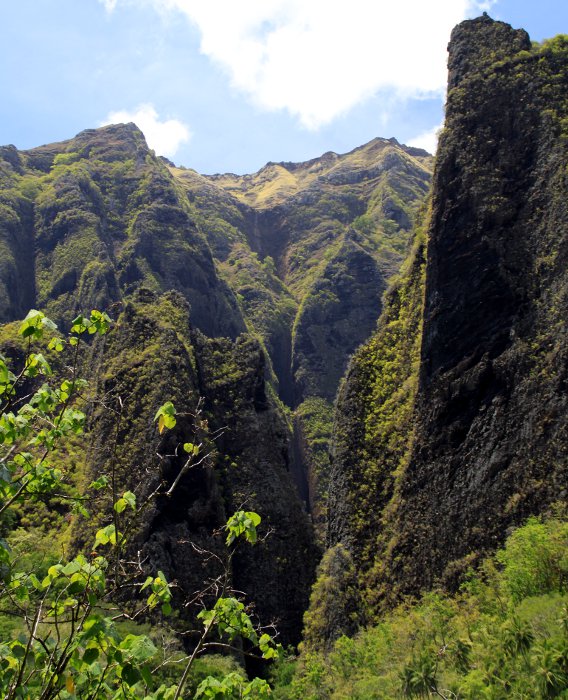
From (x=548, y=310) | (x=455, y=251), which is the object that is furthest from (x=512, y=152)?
(x=548, y=310)

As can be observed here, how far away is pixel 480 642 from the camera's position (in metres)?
31.6

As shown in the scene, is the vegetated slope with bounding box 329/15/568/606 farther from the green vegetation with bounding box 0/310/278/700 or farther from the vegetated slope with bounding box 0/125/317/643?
the green vegetation with bounding box 0/310/278/700

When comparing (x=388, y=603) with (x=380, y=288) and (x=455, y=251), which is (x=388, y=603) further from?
(x=380, y=288)

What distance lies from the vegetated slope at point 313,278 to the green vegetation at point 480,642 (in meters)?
59.2

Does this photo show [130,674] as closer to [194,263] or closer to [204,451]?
[204,451]

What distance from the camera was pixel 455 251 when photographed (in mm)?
51031

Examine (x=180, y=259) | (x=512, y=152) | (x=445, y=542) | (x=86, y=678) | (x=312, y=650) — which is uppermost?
(x=180, y=259)

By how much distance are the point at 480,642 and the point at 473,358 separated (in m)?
21.3

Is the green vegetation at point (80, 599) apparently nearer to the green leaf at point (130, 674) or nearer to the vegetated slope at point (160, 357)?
the green leaf at point (130, 674)

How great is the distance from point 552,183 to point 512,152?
6350 millimetres

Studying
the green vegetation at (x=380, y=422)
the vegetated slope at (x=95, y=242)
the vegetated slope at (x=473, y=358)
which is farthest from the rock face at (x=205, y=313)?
the vegetated slope at (x=473, y=358)

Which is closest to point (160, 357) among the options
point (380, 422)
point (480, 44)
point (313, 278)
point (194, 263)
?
point (380, 422)

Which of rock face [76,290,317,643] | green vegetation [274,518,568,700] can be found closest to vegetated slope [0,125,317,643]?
rock face [76,290,317,643]

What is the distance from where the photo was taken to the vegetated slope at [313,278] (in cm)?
12838
